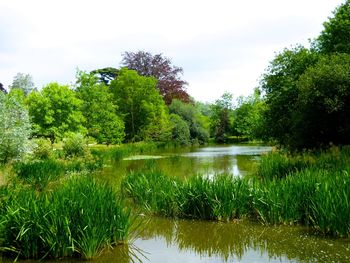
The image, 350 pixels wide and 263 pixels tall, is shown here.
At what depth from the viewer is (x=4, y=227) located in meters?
6.05

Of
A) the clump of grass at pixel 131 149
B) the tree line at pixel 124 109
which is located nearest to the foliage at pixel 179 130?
the tree line at pixel 124 109

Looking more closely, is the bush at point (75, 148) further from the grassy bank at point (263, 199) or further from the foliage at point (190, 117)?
the foliage at point (190, 117)

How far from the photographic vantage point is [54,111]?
26219mm

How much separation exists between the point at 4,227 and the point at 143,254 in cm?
221

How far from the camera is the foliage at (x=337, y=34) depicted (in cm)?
2036

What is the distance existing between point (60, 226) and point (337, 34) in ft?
65.6

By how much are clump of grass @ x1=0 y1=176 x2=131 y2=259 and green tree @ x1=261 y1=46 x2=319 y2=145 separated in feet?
45.0

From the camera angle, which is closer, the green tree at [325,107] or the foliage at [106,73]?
the green tree at [325,107]

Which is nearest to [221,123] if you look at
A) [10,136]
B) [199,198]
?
[10,136]

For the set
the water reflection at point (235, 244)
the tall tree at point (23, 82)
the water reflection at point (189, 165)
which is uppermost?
the tall tree at point (23, 82)

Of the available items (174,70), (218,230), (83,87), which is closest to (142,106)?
(83,87)

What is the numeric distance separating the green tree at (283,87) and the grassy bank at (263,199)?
375 inches

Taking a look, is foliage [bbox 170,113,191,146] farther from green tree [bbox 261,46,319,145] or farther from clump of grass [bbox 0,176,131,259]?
clump of grass [bbox 0,176,131,259]

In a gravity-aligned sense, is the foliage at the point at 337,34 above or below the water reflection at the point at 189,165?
above
